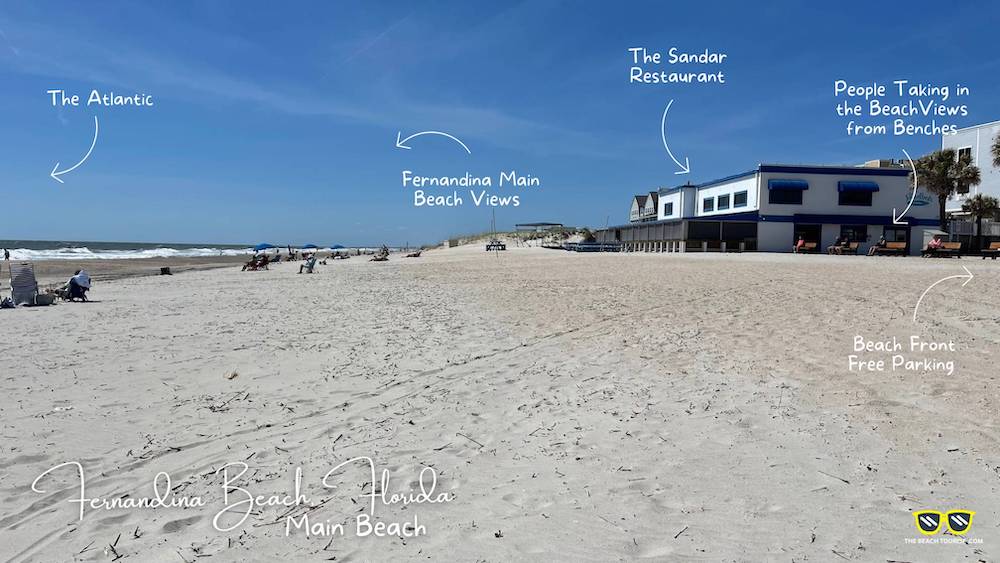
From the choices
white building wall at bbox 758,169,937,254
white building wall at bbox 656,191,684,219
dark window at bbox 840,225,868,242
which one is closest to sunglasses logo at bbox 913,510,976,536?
white building wall at bbox 758,169,937,254

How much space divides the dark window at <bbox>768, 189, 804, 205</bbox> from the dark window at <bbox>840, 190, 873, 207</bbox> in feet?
11.0

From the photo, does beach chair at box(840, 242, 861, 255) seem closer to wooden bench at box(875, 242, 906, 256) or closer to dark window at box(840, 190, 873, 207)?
wooden bench at box(875, 242, 906, 256)

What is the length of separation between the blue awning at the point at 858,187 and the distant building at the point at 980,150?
7.58 m

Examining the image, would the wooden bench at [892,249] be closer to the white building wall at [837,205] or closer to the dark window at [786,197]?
the white building wall at [837,205]

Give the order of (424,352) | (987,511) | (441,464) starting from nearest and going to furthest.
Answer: (987,511), (441,464), (424,352)

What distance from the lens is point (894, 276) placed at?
1545cm

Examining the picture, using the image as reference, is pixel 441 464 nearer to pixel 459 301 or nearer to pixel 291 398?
pixel 291 398

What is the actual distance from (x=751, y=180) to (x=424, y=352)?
139ft

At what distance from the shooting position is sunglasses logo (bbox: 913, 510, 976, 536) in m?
3.31

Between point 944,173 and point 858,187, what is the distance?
17.0ft

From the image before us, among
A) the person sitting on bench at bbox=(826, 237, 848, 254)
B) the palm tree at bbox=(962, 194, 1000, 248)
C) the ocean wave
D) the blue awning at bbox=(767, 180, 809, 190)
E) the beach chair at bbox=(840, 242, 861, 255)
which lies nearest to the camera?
the beach chair at bbox=(840, 242, 861, 255)

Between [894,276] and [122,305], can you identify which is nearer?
[122,305]

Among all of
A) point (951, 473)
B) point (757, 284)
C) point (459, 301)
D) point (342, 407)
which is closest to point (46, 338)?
point (342, 407)

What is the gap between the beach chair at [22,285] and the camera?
45.6 feet
